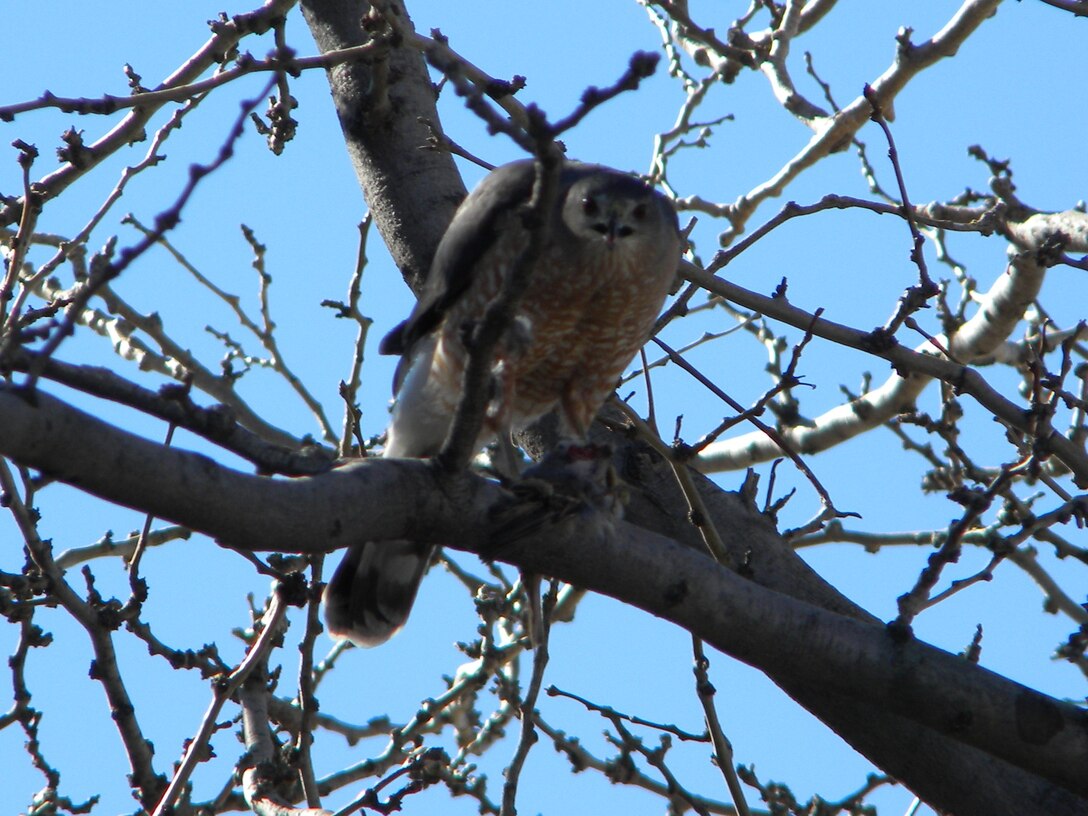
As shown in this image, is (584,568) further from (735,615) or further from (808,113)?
(808,113)

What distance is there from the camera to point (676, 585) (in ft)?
9.46

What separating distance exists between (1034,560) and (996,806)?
2.36 meters

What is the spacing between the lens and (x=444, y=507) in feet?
8.84

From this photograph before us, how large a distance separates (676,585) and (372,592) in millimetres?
1692

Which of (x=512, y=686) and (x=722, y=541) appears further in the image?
(x=512, y=686)

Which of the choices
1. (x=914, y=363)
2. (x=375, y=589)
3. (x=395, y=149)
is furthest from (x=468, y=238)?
(x=914, y=363)

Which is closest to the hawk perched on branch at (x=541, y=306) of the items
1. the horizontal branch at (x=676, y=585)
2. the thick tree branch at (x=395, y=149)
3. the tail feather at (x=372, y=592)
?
the tail feather at (x=372, y=592)

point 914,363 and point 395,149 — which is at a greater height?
point 395,149

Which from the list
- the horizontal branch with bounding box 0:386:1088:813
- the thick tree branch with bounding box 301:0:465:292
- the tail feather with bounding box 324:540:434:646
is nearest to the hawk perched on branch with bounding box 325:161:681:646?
the tail feather with bounding box 324:540:434:646

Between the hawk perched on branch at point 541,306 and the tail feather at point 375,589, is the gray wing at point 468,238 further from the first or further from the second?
the tail feather at point 375,589

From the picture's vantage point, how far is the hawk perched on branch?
168 inches

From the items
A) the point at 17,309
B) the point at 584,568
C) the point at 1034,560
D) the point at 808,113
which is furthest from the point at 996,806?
the point at 808,113

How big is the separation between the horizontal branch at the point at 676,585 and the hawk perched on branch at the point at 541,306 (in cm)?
143

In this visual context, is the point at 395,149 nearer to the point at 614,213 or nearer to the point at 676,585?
the point at 614,213
